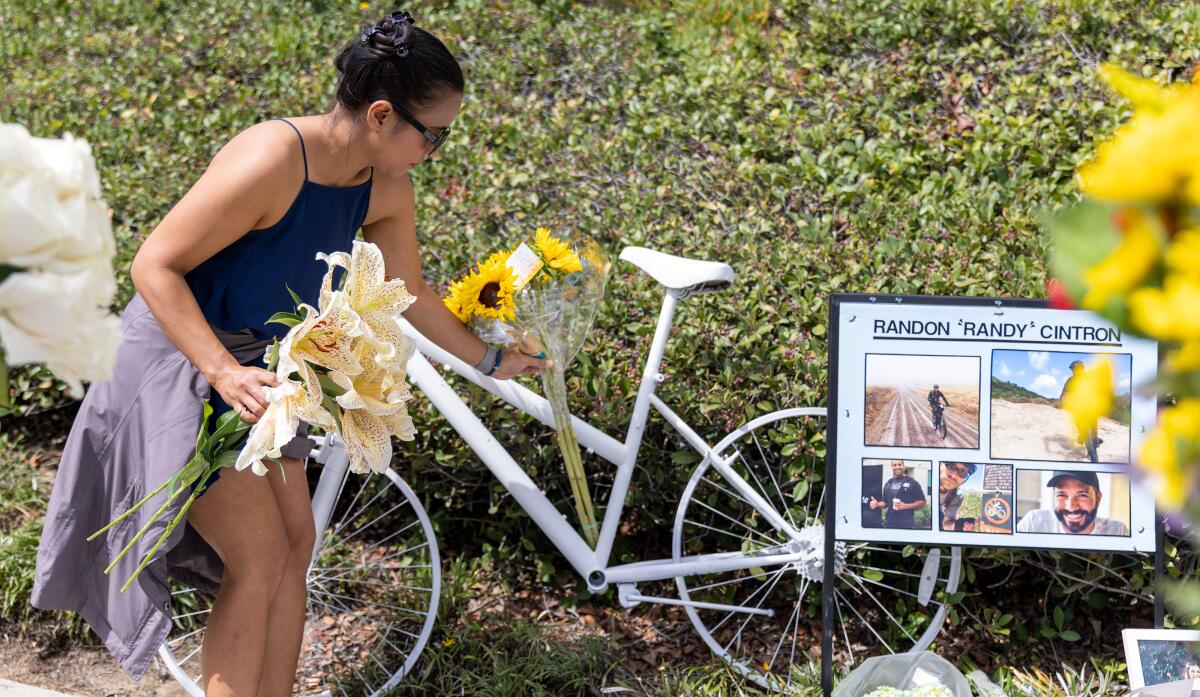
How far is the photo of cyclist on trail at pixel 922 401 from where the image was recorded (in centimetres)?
284

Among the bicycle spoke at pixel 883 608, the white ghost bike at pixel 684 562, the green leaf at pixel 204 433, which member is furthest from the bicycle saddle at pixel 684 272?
the green leaf at pixel 204 433

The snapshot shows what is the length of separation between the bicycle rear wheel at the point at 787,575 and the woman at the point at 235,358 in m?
1.28

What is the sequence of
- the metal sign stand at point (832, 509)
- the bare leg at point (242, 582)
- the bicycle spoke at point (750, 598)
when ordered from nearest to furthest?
1. the bare leg at point (242, 582)
2. the metal sign stand at point (832, 509)
3. the bicycle spoke at point (750, 598)

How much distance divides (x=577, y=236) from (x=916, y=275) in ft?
4.21

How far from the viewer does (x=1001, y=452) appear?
9.32 feet

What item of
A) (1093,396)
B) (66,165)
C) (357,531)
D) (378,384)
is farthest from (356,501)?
(1093,396)

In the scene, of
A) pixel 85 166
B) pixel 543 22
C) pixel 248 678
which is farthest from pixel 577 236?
pixel 543 22

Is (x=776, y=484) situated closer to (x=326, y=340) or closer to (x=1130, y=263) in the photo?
(x=326, y=340)

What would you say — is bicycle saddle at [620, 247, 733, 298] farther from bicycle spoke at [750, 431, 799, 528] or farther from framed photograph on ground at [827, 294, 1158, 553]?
bicycle spoke at [750, 431, 799, 528]

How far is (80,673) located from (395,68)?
2.25 metres

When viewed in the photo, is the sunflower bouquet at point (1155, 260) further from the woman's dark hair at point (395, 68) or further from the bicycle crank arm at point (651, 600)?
the bicycle crank arm at point (651, 600)

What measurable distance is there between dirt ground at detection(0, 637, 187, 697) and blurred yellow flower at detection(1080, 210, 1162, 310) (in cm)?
325

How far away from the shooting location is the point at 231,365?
2.26m

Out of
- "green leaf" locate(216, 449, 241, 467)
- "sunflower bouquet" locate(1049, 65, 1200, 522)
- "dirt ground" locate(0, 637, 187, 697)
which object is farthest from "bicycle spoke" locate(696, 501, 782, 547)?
"sunflower bouquet" locate(1049, 65, 1200, 522)
